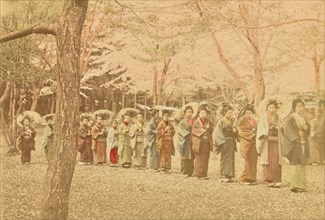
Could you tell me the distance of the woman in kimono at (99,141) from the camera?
5273 millimetres

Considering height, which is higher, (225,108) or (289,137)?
(225,108)

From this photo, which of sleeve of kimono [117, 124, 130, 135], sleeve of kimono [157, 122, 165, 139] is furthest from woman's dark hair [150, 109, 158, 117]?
sleeve of kimono [117, 124, 130, 135]

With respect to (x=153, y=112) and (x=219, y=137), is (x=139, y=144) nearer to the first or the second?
(x=153, y=112)

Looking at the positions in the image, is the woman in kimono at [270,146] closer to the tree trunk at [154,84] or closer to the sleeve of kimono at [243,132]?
the sleeve of kimono at [243,132]

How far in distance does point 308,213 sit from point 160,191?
1534 millimetres

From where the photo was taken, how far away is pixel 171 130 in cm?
561

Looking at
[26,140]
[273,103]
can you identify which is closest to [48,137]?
[26,140]

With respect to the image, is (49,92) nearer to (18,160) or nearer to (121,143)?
(18,160)

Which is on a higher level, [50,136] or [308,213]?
[50,136]

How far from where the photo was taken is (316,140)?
5.62 m

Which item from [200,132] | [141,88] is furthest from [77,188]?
[200,132]

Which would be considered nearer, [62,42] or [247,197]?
[62,42]

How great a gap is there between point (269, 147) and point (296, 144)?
302mm

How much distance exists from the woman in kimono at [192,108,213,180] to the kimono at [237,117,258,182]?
37cm
